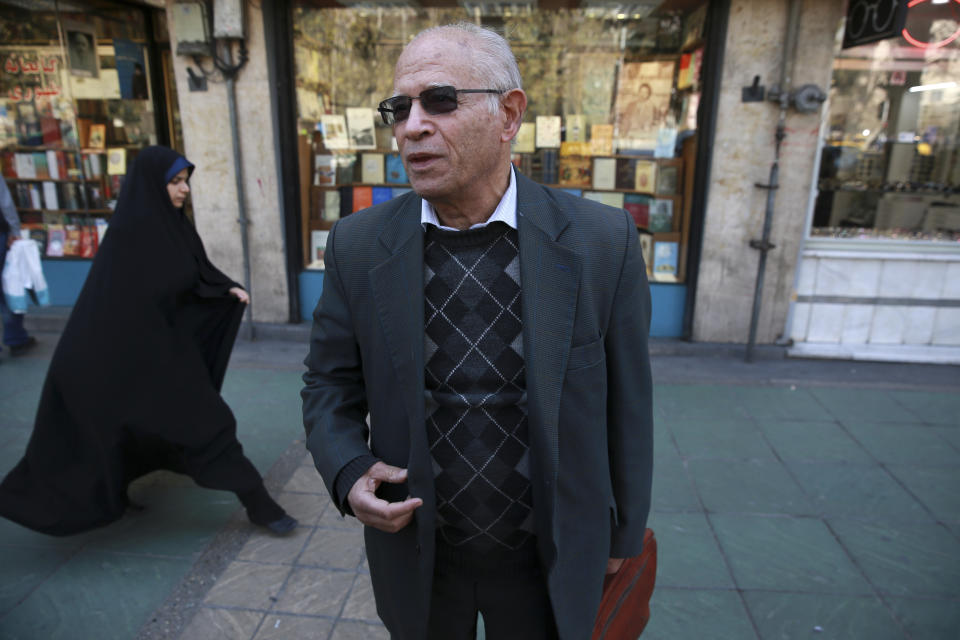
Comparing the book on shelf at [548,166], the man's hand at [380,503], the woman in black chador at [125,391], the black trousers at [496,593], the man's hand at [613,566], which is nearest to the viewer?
the man's hand at [380,503]

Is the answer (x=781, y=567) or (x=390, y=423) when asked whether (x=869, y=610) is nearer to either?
(x=781, y=567)

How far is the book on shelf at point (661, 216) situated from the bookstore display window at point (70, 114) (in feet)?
19.6

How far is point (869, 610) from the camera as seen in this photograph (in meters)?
2.82

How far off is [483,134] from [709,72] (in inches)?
202

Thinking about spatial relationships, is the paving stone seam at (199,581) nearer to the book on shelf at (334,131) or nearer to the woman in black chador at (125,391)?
the woman in black chador at (125,391)

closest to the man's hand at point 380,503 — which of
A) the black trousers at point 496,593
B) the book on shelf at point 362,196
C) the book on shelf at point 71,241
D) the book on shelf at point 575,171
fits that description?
the black trousers at point 496,593

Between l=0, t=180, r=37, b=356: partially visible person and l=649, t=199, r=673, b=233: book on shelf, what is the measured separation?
628 centimetres

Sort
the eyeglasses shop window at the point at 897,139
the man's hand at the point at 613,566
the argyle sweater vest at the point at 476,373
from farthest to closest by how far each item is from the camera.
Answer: the eyeglasses shop window at the point at 897,139 < the man's hand at the point at 613,566 < the argyle sweater vest at the point at 476,373

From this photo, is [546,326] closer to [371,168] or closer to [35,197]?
[371,168]

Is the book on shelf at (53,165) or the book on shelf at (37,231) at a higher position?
the book on shelf at (53,165)

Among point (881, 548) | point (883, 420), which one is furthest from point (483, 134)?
point (883, 420)

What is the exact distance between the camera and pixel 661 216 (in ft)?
21.4

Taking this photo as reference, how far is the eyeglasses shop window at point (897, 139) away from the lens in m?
5.86

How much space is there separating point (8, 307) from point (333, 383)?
5955 mm
